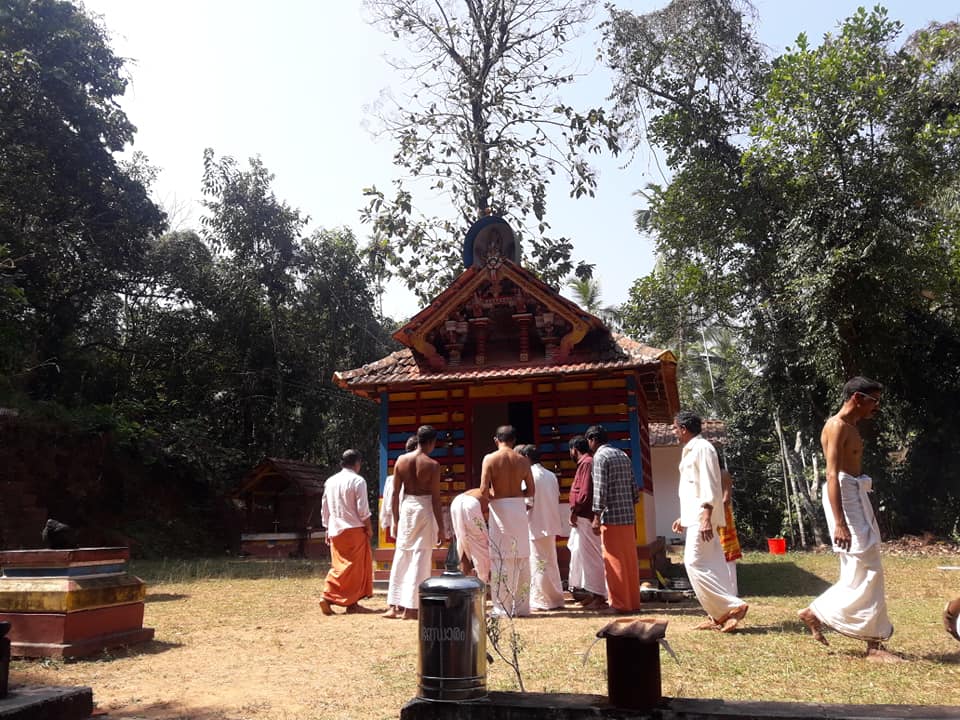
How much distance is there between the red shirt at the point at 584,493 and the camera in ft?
26.7

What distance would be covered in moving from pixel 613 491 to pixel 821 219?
1202 cm

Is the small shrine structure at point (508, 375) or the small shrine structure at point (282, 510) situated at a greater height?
the small shrine structure at point (508, 375)

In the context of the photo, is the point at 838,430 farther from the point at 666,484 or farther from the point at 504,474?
the point at 666,484

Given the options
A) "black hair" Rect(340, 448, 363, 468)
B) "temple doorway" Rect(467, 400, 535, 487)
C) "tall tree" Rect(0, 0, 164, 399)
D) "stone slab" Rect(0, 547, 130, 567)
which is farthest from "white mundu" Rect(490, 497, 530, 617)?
"tall tree" Rect(0, 0, 164, 399)

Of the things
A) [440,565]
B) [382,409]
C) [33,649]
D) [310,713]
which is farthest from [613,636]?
[382,409]

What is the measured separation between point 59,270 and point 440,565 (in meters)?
14.4

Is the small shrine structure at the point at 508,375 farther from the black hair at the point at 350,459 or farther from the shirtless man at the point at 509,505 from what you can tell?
the shirtless man at the point at 509,505

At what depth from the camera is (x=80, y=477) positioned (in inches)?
691

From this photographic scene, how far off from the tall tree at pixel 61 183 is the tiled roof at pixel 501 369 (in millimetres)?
10142

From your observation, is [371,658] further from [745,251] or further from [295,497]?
[745,251]

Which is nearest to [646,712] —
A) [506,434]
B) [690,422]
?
[690,422]

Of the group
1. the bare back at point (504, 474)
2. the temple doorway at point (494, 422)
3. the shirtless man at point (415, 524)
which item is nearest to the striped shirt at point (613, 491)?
the bare back at point (504, 474)

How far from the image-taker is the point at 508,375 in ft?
34.1

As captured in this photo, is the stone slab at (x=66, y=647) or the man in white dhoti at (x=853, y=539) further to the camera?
the stone slab at (x=66, y=647)
